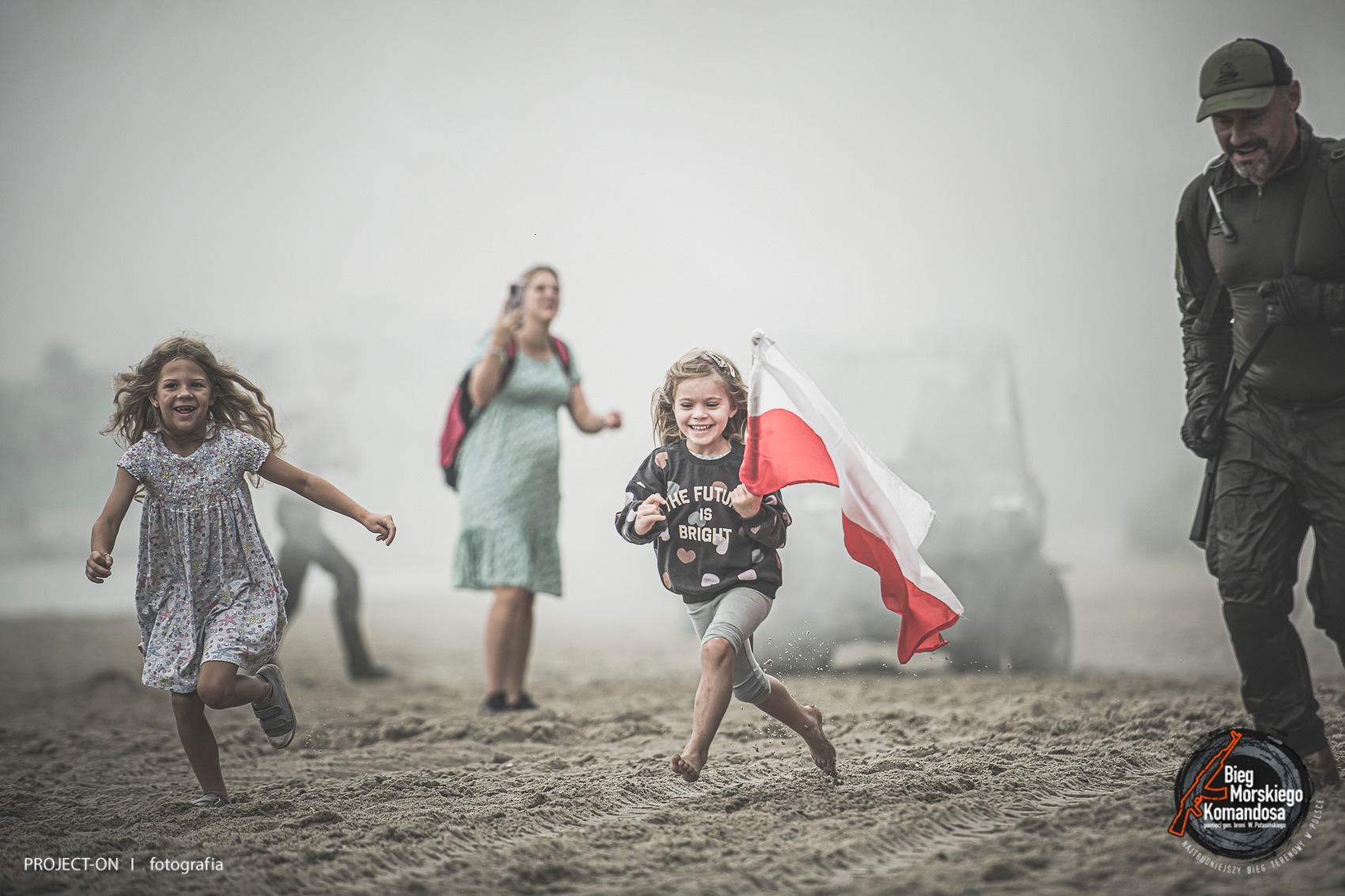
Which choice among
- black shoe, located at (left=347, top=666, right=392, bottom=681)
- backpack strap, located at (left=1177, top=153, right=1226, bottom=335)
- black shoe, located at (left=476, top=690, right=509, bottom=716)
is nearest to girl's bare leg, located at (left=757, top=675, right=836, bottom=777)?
backpack strap, located at (left=1177, top=153, right=1226, bottom=335)

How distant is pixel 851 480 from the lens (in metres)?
2.79

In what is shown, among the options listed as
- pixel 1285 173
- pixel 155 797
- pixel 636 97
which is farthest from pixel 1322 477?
pixel 636 97

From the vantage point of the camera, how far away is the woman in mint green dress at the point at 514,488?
14.1ft

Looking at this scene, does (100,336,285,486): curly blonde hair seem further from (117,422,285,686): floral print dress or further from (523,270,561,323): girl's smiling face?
(523,270,561,323): girl's smiling face

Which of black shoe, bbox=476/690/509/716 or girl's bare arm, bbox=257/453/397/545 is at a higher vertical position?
girl's bare arm, bbox=257/453/397/545

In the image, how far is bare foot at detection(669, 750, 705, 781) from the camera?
249 centimetres

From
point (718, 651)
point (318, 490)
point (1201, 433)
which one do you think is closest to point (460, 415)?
point (318, 490)

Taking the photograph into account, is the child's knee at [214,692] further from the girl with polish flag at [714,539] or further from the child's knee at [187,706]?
the girl with polish flag at [714,539]

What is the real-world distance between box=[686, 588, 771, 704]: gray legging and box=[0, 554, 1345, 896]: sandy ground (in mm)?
287

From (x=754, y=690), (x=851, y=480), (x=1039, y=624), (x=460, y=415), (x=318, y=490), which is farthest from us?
(x=1039, y=624)

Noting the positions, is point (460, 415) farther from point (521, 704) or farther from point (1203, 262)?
point (1203, 262)

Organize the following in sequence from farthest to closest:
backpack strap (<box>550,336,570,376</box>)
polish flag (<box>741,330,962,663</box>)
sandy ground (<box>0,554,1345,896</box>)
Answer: backpack strap (<box>550,336,570,376</box>), polish flag (<box>741,330,962,663</box>), sandy ground (<box>0,554,1345,896</box>)

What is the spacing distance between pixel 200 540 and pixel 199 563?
61 millimetres

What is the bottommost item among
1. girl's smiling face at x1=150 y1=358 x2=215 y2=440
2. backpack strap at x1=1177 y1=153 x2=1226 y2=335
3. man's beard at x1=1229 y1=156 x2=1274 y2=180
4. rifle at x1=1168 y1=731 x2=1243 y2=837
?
rifle at x1=1168 y1=731 x2=1243 y2=837
